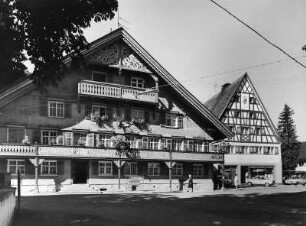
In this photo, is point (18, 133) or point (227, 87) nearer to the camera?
point (18, 133)

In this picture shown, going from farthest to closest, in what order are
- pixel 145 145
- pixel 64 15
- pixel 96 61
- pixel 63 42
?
1. pixel 145 145
2. pixel 96 61
3. pixel 63 42
4. pixel 64 15

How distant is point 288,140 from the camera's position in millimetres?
70312

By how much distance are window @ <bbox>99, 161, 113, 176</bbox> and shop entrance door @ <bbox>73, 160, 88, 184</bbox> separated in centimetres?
128

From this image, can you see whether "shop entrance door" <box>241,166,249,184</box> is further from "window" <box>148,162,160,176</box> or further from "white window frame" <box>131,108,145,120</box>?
"white window frame" <box>131,108,145,120</box>

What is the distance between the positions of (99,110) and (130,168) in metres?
5.94

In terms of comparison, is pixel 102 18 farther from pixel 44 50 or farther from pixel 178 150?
pixel 178 150

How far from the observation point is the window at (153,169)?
131 ft

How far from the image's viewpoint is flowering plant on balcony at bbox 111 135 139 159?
124 ft

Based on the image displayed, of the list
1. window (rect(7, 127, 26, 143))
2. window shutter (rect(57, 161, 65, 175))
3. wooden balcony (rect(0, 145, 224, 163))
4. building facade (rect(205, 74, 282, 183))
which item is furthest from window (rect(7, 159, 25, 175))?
building facade (rect(205, 74, 282, 183))

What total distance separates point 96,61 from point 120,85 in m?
2.94

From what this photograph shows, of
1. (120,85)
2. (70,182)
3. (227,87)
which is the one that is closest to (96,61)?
(120,85)

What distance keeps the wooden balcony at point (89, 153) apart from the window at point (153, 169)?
0.95 m

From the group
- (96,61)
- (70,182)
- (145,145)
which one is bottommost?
(70,182)

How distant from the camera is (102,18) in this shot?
14000 millimetres
